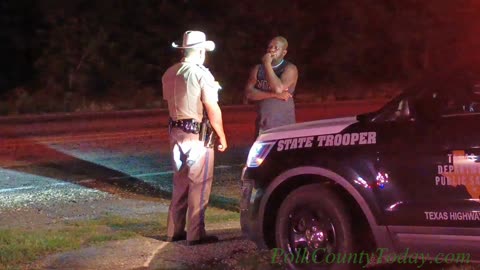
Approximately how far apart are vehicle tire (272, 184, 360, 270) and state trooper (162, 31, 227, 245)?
1414 mm

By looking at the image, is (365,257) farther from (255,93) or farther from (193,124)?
(255,93)

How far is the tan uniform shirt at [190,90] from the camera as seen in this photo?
8.02 metres

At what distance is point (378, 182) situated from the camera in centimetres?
618

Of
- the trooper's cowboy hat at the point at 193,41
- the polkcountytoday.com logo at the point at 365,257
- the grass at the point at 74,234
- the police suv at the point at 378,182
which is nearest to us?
Result: the police suv at the point at 378,182

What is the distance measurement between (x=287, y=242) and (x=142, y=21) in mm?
34806

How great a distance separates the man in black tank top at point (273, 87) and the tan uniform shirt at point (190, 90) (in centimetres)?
57

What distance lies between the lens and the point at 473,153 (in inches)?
227

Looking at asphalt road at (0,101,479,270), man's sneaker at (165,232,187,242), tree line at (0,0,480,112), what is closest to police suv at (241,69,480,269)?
asphalt road at (0,101,479,270)

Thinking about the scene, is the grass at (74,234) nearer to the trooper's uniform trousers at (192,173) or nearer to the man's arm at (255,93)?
the trooper's uniform trousers at (192,173)

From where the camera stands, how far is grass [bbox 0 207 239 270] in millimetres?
7832

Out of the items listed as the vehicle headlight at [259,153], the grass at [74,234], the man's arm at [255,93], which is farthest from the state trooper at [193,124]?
the vehicle headlight at [259,153]

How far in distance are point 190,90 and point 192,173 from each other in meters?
0.72

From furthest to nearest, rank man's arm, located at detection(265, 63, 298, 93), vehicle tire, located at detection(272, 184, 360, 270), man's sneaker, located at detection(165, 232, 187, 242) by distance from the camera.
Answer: man's arm, located at detection(265, 63, 298, 93) → man's sneaker, located at detection(165, 232, 187, 242) → vehicle tire, located at detection(272, 184, 360, 270)

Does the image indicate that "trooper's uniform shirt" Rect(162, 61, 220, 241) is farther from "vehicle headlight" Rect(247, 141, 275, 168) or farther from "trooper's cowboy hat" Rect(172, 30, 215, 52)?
"vehicle headlight" Rect(247, 141, 275, 168)
